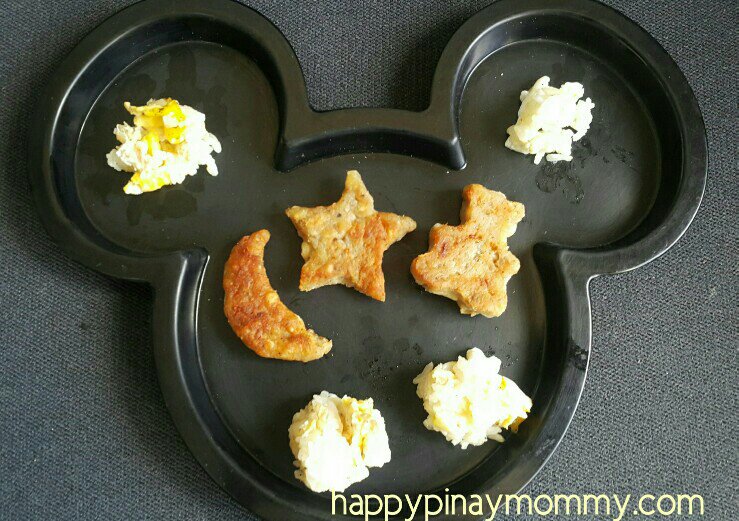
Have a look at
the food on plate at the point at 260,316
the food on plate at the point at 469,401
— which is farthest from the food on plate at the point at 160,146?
the food on plate at the point at 469,401

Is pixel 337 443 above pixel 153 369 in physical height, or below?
below

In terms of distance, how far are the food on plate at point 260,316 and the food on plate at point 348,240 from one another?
122 mm

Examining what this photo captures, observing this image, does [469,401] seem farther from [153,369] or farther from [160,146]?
[160,146]

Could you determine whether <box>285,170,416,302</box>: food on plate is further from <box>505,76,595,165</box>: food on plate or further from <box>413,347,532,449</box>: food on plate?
<box>505,76,595,165</box>: food on plate

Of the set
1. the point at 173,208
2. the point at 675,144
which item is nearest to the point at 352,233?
the point at 173,208

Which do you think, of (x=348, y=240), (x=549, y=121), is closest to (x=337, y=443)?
(x=348, y=240)

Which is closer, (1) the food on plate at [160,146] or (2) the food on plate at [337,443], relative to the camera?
(2) the food on plate at [337,443]

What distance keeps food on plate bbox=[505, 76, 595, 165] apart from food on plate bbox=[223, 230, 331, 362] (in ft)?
3.18

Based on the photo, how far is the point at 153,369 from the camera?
2166 mm

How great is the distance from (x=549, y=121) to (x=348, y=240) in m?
0.81

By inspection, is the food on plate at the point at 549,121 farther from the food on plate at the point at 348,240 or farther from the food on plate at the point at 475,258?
the food on plate at the point at 348,240

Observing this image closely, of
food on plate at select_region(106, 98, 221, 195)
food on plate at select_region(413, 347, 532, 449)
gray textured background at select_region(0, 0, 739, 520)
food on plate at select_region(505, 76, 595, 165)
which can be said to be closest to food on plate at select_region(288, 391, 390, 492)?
food on plate at select_region(413, 347, 532, 449)

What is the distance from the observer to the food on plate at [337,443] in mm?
1947

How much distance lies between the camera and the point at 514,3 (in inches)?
87.7
